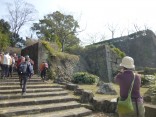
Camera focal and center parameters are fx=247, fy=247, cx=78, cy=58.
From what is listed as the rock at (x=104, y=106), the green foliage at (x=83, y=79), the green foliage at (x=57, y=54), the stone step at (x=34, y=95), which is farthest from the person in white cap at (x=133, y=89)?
the green foliage at (x=57, y=54)

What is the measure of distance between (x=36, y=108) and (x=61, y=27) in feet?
87.3

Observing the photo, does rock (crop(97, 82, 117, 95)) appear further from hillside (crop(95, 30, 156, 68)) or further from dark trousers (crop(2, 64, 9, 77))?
hillside (crop(95, 30, 156, 68))

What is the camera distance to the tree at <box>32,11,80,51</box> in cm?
3441

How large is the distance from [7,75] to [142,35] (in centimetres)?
2616

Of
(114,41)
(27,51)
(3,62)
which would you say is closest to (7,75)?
(3,62)

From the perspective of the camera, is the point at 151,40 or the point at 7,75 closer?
the point at 7,75

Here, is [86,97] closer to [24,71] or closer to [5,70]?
[24,71]

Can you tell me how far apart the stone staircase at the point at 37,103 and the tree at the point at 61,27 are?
73.6 feet

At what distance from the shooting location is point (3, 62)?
1317 centimetres

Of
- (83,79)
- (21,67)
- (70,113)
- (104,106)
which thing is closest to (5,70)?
(21,67)

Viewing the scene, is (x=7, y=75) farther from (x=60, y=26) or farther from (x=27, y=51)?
(x=60, y=26)

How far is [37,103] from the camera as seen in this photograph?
9.73 meters

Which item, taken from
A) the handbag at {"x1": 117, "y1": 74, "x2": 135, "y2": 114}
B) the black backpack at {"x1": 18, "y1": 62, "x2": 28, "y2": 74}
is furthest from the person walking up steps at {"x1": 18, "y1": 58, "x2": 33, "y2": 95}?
the handbag at {"x1": 117, "y1": 74, "x2": 135, "y2": 114}

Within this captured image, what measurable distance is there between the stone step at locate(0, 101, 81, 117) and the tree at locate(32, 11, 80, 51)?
2411 cm
